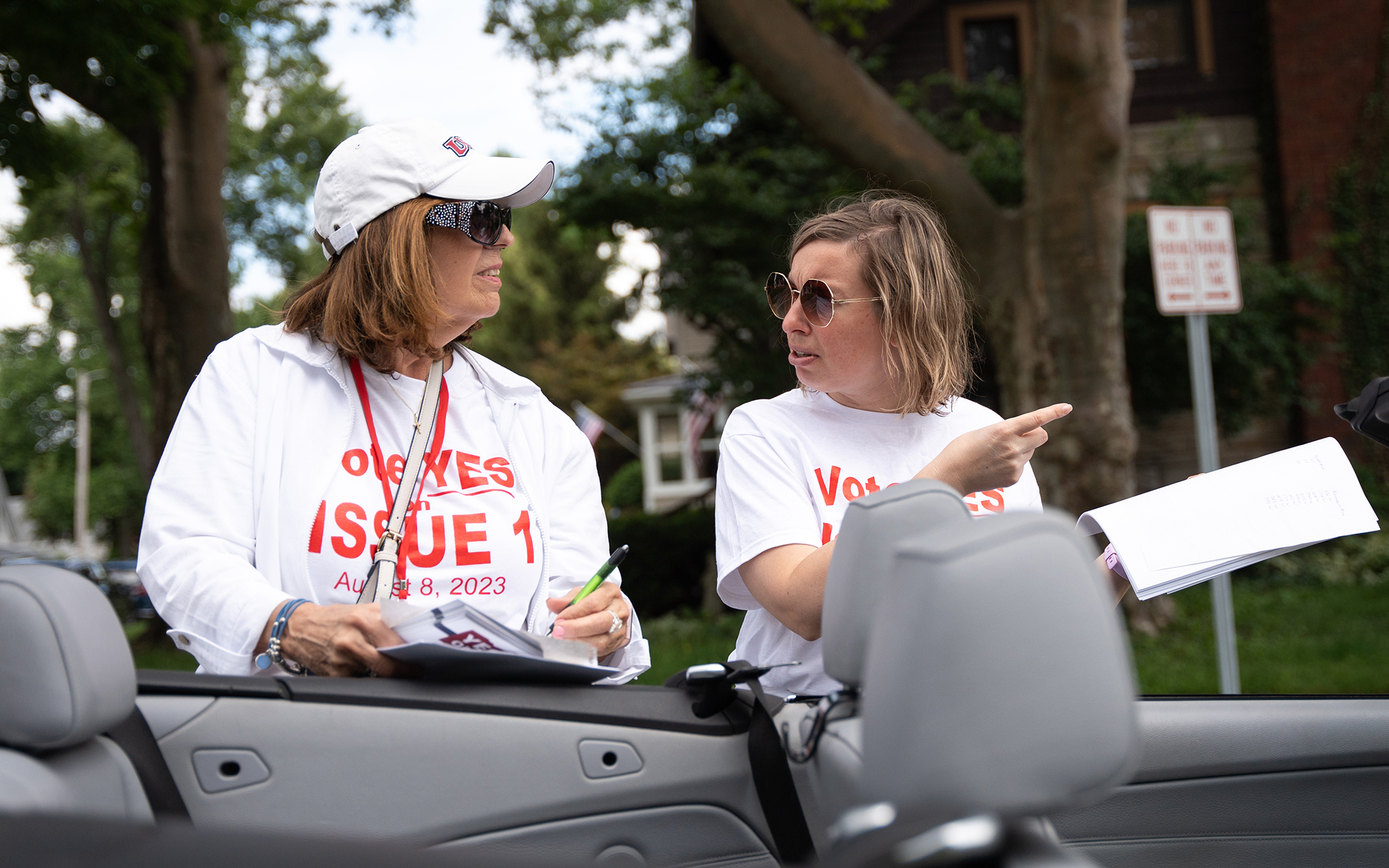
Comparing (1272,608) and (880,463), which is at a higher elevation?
(880,463)

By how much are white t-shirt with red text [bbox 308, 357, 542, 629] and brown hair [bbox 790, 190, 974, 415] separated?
0.86 m

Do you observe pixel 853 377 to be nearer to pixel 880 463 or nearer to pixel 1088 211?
pixel 880 463

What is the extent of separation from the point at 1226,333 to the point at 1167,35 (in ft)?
15.9

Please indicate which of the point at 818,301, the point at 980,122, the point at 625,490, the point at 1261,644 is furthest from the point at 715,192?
the point at 625,490

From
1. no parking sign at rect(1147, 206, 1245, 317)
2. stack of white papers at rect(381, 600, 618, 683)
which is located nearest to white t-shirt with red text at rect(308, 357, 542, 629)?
stack of white papers at rect(381, 600, 618, 683)

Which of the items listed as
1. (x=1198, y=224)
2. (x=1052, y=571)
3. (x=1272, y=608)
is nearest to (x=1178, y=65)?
(x=1272, y=608)

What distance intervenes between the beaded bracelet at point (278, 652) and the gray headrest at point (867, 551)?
921 mm

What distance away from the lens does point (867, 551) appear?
120 centimetres

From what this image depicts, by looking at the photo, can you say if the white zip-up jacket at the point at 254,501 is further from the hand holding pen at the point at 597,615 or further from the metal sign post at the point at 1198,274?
the metal sign post at the point at 1198,274

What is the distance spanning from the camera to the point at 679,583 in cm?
1316

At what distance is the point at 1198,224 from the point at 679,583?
9.10 m

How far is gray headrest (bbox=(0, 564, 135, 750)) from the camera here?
4.09ft

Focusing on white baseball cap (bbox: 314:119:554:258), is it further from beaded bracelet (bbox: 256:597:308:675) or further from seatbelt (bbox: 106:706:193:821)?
seatbelt (bbox: 106:706:193:821)

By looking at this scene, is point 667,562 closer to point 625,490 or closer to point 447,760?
point 447,760
